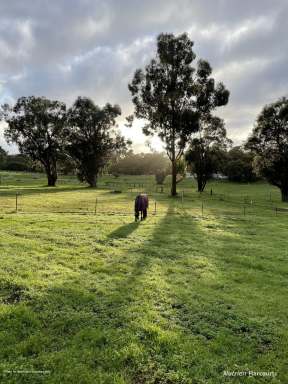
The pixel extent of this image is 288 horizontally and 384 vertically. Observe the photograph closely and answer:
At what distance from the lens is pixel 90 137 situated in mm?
68688

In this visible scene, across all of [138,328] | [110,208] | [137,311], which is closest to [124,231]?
[137,311]

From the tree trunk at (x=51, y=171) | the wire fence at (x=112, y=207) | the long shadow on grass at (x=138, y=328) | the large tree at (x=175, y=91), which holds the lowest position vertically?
the long shadow on grass at (x=138, y=328)

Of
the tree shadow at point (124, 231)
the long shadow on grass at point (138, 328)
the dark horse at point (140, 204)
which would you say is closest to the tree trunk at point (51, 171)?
the dark horse at point (140, 204)

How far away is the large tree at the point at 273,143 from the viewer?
49.5 m

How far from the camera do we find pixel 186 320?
814cm

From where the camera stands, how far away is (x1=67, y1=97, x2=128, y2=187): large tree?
6719cm

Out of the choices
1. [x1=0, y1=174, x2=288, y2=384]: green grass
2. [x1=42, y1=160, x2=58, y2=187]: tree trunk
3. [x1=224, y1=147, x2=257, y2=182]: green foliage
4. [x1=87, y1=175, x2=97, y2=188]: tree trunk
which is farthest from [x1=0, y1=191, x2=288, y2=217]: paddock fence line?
[x1=224, y1=147, x2=257, y2=182]: green foliage

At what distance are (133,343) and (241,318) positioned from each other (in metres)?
3.11

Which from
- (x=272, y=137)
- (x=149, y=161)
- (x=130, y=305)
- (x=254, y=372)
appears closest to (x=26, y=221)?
(x=130, y=305)

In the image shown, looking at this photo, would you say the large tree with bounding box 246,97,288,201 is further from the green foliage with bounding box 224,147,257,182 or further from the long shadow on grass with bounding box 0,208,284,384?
the green foliage with bounding box 224,147,257,182

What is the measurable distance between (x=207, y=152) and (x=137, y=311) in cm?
5417

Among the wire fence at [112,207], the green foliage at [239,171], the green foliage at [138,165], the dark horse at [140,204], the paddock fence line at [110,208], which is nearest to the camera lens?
the dark horse at [140,204]

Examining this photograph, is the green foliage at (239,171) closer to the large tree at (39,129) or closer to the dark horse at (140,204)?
the large tree at (39,129)

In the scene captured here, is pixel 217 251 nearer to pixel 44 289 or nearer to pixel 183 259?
pixel 183 259
